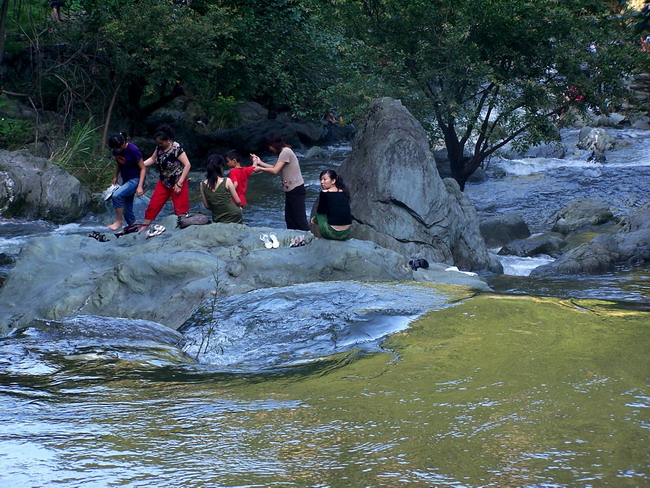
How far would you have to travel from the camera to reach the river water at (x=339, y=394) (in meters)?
3.47

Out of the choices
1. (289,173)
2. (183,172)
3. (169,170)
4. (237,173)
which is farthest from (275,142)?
(169,170)

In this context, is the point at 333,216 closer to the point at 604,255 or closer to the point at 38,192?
the point at 604,255

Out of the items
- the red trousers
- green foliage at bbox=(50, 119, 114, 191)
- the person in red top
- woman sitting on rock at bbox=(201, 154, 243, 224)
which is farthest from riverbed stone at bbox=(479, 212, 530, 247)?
green foliage at bbox=(50, 119, 114, 191)

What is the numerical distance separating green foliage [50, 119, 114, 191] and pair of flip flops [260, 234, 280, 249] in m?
10.5

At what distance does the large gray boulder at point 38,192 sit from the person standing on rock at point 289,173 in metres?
7.56

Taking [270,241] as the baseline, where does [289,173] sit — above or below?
above

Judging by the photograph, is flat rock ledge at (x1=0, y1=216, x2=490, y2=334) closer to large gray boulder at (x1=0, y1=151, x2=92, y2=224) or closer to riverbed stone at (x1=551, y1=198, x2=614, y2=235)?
large gray boulder at (x1=0, y1=151, x2=92, y2=224)

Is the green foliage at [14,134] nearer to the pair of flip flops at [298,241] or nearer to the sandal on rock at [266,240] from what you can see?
the sandal on rock at [266,240]

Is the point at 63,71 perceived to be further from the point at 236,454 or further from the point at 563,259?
the point at 236,454

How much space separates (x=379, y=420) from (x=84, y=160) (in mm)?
16603

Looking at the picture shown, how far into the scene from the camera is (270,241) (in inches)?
342

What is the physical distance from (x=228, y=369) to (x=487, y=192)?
18.0 meters

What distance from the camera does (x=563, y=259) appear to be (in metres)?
12.3

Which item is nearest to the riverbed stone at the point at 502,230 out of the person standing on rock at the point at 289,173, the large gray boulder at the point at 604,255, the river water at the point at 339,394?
the large gray boulder at the point at 604,255
